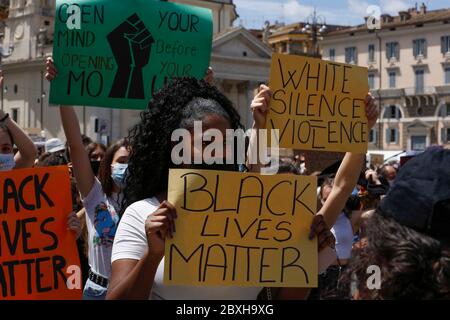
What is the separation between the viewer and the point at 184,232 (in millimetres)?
2477

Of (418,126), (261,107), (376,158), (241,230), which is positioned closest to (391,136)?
(418,126)

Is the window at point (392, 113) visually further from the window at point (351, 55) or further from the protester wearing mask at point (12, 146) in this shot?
the protester wearing mask at point (12, 146)

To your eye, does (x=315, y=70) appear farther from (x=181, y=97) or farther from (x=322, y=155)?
(x=322, y=155)

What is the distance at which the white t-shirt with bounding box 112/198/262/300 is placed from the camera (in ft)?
8.28

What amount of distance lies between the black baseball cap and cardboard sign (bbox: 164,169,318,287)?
0.75m

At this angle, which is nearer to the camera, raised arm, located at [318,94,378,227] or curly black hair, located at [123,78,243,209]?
curly black hair, located at [123,78,243,209]

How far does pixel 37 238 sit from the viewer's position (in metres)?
3.13

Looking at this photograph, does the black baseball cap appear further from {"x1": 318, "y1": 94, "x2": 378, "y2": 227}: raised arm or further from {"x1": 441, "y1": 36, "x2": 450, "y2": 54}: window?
{"x1": 441, "y1": 36, "x2": 450, "y2": 54}: window

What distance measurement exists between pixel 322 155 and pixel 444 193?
228 inches

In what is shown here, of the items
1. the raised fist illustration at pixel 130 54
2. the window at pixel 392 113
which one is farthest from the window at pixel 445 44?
the raised fist illustration at pixel 130 54

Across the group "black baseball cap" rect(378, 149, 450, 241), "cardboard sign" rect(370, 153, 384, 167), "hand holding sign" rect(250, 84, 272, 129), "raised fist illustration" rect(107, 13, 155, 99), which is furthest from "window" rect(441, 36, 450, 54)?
"black baseball cap" rect(378, 149, 450, 241)

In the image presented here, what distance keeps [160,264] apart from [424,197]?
41.8 inches

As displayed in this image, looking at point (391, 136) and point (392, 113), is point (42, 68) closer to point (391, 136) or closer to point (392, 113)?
point (391, 136)
